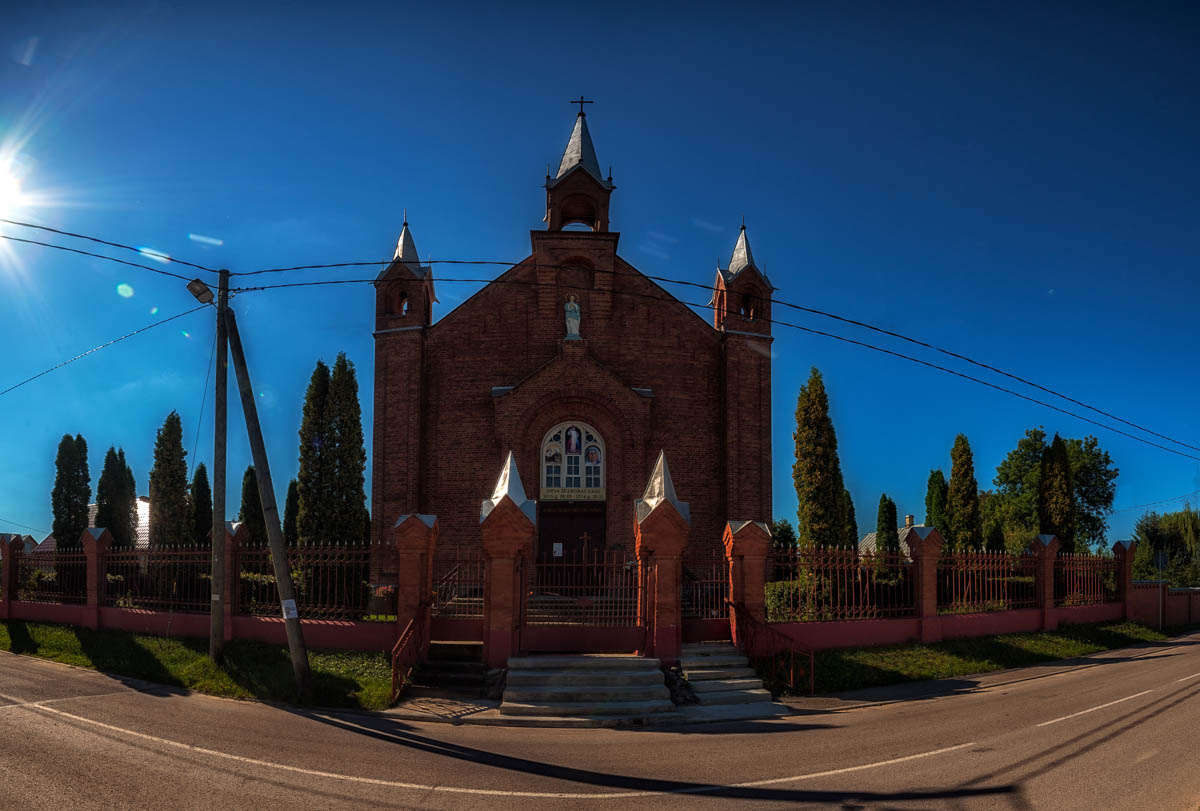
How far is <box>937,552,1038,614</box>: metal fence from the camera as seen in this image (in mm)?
16516

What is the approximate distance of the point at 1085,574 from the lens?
809 inches

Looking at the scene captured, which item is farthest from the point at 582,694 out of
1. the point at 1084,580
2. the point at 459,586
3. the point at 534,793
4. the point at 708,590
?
the point at 1084,580

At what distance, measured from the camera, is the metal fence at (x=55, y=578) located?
56.0 feet

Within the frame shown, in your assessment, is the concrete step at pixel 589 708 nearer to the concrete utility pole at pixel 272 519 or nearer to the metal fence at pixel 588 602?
the metal fence at pixel 588 602

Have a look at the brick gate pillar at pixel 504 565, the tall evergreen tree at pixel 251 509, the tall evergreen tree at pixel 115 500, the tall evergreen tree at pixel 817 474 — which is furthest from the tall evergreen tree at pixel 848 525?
the tall evergreen tree at pixel 115 500

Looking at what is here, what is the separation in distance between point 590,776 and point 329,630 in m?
7.10

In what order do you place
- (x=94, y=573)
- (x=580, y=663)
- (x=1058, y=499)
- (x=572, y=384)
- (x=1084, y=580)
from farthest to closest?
(x=1058, y=499) → (x=572, y=384) → (x=1084, y=580) → (x=94, y=573) → (x=580, y=663)

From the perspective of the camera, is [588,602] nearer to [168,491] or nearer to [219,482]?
[219,482]

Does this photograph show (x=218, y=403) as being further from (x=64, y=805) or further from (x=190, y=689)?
(x=64, y=805)

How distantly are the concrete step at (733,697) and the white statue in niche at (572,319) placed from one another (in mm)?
11647

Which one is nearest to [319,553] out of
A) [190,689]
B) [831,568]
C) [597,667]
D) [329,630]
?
[329,630]

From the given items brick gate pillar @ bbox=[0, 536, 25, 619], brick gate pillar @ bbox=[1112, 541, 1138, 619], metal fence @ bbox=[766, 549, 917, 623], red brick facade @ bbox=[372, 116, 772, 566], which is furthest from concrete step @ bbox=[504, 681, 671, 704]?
brick gate pillar @ bbox=[1112, 541, 1138, 619]

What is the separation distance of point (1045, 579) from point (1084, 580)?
3.22m

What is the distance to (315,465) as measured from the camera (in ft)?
62.8
